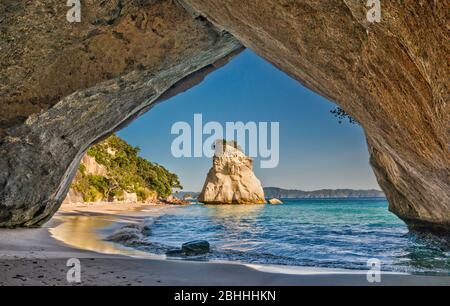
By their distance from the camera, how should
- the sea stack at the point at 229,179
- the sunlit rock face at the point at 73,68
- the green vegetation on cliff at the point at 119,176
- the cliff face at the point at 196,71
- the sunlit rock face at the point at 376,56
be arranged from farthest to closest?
the sea stack at the point at 229,179 → the green vegetation on cliff at the point at 119,176 → the sunlit rock face at the point at 73,68 → the cliff face at the point at 196,71 → the sunlit rock face at the point at 376,56

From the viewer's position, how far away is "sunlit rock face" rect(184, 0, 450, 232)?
415cm

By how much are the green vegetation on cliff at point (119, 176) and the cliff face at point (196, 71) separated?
117 ft

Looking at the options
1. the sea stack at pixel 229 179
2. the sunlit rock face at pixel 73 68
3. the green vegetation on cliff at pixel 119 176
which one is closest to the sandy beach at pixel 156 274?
the sunlit rock face at pixel 73 68

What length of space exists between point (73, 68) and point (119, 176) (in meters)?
49.6

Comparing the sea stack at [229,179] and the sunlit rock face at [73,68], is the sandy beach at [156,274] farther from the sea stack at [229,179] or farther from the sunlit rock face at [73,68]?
the sea stack at [229,179]

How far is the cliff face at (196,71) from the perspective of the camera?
486 cm

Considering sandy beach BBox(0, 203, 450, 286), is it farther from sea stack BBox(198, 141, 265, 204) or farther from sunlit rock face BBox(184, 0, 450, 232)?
sea stack BBox(198, 141, 265, 204)

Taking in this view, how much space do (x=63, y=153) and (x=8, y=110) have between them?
6.86 ft
